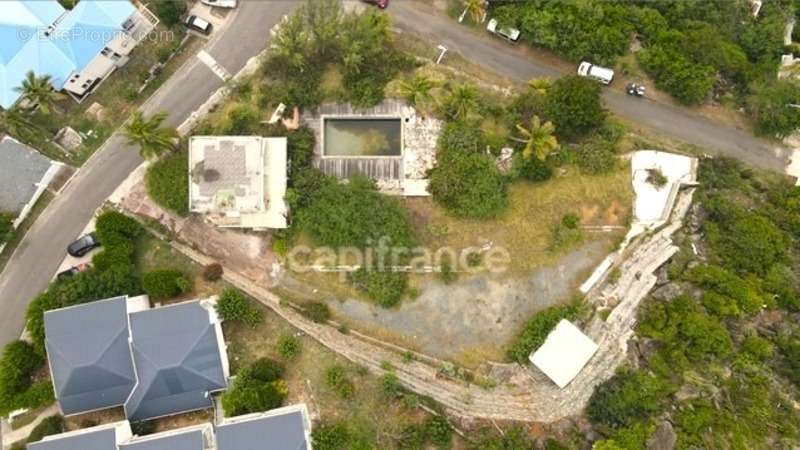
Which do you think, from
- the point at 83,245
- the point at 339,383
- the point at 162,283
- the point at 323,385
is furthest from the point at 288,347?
the point at 83,245

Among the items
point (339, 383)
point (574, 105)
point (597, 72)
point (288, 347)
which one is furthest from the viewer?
point (597, 72)

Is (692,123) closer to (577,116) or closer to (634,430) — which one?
(577,116)

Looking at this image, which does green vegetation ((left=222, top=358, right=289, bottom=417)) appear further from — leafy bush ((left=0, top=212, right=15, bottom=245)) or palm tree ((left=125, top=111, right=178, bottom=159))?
leafy bush ((left=0, top=212, right=15, bottom=245))

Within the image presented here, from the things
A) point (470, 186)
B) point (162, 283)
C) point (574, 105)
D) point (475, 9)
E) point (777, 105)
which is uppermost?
point (475, 9)

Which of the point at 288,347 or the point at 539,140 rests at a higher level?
the point at 539,140

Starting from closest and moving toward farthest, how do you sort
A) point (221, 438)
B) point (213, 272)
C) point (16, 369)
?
point (221, 438), point (16, 369), point (213, 272)

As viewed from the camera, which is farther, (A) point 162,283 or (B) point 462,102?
(B) point 462,102

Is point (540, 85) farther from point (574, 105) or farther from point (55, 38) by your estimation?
point (55, 38)
